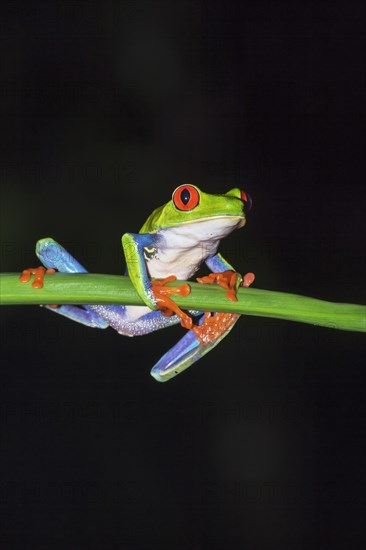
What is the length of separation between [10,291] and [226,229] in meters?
0.76

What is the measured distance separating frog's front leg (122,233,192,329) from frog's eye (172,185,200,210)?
18 centimetres

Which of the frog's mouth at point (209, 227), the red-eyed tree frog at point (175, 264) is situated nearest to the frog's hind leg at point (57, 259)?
the red-eyed tree frog at point (175, 264)

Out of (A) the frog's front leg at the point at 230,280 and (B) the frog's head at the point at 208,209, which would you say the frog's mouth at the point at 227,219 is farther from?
(A) the frog's front leg at the point at 230,280

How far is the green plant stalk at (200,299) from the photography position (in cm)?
147

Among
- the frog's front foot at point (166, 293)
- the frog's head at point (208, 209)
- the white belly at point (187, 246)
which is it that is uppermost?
the frog's head at point (208, 209)

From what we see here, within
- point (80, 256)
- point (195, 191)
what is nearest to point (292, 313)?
point (195, 191)

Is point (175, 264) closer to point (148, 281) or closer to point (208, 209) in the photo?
point (208, 209)

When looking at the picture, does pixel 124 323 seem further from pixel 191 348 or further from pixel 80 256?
pixel 80 256

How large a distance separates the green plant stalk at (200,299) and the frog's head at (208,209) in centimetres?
43

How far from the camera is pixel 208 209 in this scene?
79.5 inches

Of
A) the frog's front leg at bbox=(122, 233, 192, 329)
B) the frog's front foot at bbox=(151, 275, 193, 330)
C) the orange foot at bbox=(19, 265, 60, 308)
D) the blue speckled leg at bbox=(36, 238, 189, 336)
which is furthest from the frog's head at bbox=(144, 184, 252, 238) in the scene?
the orange foot at bbox=(19, 265, 60, 308)

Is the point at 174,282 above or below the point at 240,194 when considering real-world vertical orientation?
below

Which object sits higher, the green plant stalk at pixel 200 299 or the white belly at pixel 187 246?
the white belly at pixel 187 246

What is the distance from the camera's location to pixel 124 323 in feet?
7.99
